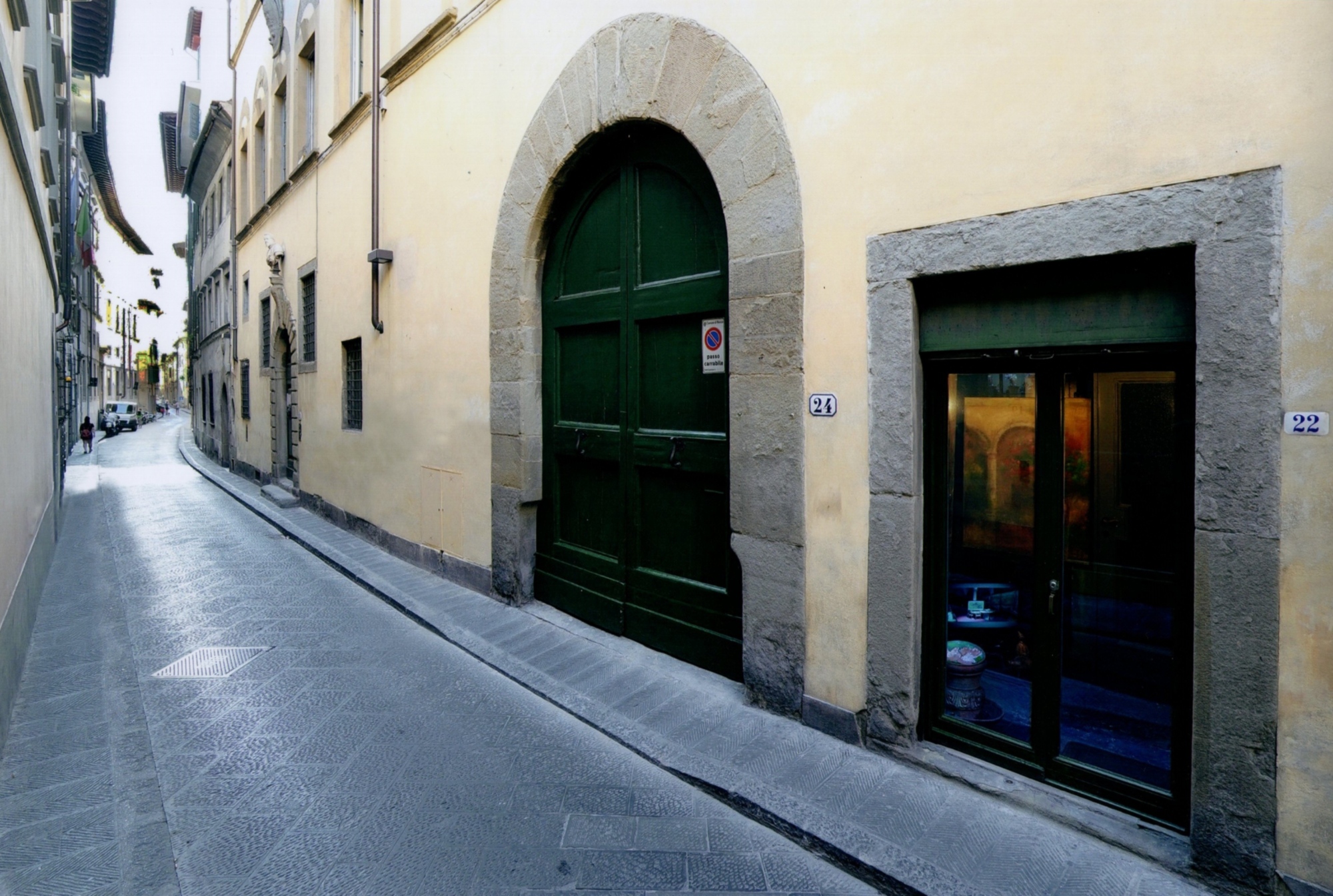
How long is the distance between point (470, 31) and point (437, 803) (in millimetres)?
5992

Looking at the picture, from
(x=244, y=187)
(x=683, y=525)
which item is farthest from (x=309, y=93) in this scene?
(x=683, y=525)

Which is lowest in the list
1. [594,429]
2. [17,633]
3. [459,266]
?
[17,633]

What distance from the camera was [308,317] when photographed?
37.8 ft

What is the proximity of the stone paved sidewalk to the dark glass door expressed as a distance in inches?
11.3

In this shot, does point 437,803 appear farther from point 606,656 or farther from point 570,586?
point 570,586

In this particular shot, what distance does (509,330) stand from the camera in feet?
20.0

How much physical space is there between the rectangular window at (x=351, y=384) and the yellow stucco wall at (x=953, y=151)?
315cm

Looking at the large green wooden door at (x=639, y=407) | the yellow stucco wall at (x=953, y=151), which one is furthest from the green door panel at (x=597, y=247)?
the yellow stucco wall at (x=953, y=151)

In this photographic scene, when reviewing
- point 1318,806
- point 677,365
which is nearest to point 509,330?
point 677,365

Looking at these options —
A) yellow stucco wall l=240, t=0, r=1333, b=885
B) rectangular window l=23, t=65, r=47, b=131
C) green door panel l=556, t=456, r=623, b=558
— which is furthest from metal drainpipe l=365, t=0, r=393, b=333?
green door panel l=556, t=456, r=623, b=558

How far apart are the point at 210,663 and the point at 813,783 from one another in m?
3.93

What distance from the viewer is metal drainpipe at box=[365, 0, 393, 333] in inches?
320

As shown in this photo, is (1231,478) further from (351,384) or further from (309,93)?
(309,93)

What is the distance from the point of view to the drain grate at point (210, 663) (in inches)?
190
